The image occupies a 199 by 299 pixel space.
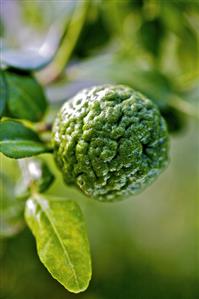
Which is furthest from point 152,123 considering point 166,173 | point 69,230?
point 166,173

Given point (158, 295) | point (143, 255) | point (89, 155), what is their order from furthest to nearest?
point (143, 255) → point (158, 295) → point (89, 155)

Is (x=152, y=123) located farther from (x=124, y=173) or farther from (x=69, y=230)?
(x=69, y=230)

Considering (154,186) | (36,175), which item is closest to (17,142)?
(36,175)

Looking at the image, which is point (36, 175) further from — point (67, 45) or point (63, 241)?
point (67, 45)

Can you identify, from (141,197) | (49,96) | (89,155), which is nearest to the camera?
(89,155)

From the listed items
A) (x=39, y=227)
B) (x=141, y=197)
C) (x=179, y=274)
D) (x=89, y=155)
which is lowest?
(x=179, y=274)

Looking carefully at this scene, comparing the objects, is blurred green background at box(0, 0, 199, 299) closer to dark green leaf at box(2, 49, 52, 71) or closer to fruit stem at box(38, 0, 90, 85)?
fruit stem at box(38, 0, 90, 85)
